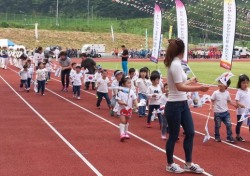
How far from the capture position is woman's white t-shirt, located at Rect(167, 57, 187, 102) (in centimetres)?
767

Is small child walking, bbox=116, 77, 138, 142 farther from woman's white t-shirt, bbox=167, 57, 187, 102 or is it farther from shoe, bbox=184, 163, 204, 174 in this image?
woman's white t-shirt, bbox=167, 57, 187, 102

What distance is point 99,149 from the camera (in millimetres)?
9922

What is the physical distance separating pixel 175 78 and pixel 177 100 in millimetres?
342

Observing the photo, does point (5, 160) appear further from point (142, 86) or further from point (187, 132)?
point (142, 86)

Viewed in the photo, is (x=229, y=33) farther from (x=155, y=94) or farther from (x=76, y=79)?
(x=76, y=79)

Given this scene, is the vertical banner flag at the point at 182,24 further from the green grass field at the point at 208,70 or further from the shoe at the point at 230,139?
the green grass field at the point at 208,70

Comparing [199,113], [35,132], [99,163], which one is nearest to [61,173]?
[99,163]

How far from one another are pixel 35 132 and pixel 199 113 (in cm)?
582

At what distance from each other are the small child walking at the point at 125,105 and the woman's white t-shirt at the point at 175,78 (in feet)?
10.3

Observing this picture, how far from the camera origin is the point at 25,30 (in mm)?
93188

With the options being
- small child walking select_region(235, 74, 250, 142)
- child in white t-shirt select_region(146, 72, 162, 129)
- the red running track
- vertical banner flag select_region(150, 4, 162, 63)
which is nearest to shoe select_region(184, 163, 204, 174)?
the red running track

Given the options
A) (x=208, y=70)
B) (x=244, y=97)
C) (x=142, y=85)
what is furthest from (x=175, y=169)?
(x=208, y=70)

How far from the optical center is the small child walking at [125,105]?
1094cm

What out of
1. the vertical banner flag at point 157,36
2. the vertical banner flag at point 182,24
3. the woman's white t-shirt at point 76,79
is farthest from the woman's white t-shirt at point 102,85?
the vertical banner flag at point 157,36
